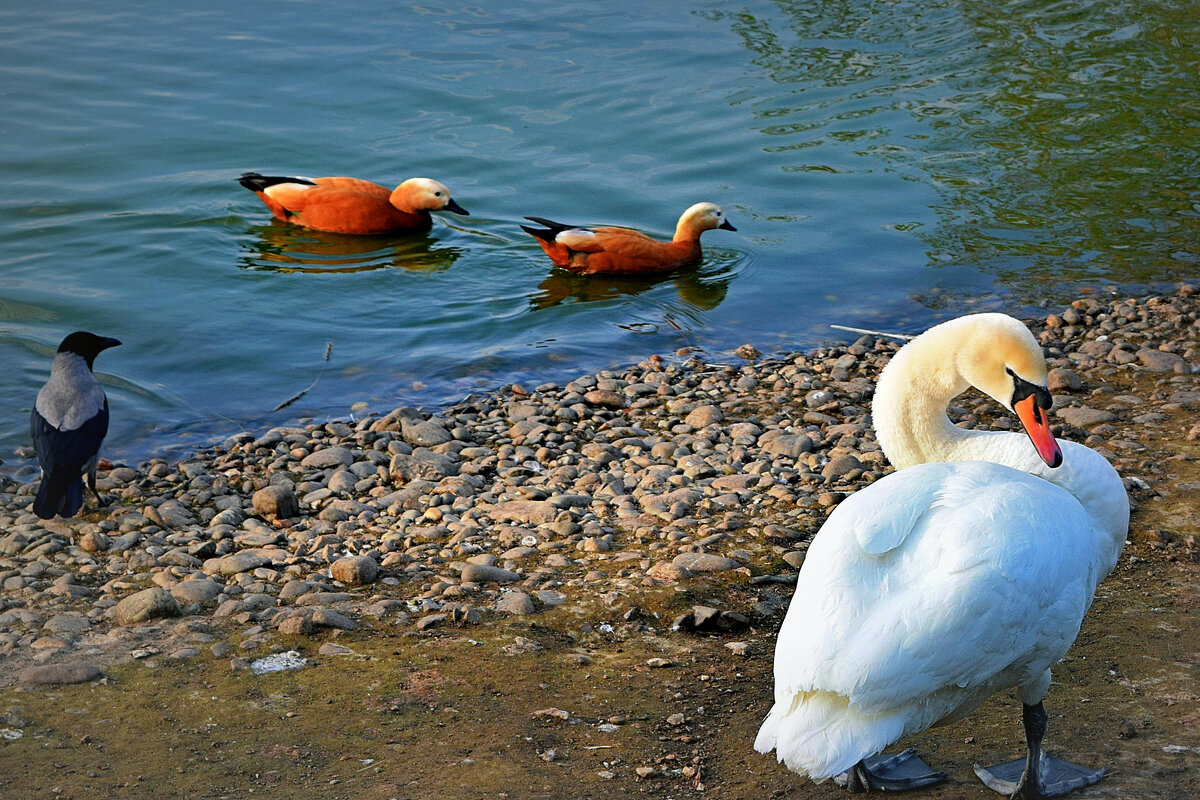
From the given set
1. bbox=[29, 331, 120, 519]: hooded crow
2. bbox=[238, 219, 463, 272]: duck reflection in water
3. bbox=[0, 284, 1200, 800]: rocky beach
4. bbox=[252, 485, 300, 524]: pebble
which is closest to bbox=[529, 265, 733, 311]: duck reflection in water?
bbox=[238, 219, 463, 272]: duck reflection in water

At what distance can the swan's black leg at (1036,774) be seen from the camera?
356 centimetres

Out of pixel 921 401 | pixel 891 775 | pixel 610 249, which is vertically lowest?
pixel 891 775

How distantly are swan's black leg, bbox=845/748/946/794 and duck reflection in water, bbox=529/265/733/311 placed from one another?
544 cm

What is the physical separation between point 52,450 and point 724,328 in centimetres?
451

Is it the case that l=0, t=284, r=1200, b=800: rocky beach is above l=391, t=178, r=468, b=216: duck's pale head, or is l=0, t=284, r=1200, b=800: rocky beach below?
below

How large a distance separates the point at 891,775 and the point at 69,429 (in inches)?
170

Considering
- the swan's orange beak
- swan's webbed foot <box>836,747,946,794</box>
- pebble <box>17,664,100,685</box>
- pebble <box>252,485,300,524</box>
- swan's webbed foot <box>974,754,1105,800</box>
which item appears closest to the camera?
swan's webbed foot <box>974,754,1105,800</box>

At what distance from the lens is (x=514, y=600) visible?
4.69m

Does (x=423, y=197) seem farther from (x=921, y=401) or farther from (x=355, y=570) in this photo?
(x=921, y=401)

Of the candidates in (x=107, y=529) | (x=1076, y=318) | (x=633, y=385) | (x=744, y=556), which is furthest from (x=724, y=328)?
(x=107, y=529)

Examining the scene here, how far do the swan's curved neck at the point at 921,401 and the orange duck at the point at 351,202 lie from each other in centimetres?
633

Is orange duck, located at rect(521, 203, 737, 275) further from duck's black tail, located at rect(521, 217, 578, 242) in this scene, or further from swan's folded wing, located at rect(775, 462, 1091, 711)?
swan's folded wing, located at rect(775, 462, 1091, 711)

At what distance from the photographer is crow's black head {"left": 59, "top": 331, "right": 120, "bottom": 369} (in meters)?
6.65

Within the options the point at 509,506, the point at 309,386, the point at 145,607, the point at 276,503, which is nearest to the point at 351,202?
the point at 309,386
